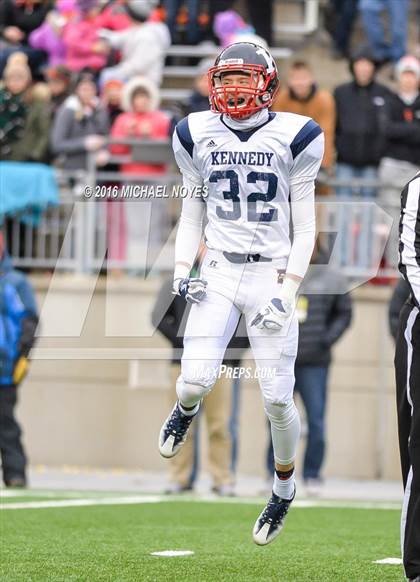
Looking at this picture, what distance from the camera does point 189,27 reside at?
52.4 feet

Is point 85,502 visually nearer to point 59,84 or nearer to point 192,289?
point 192,289

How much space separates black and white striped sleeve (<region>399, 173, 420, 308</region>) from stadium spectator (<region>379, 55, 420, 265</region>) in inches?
288

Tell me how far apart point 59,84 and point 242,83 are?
27.2 ft

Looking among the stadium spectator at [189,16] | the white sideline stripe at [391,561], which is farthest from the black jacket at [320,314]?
the stadium spectator at [189,16]

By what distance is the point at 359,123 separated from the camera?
13.5 metres

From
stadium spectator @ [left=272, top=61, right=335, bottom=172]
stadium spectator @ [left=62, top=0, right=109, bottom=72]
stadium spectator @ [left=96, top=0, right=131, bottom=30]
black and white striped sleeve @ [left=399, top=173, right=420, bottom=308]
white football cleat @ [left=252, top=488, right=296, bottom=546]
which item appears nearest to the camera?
black and white striped sleeve @ [left=399, top=173, right=420, bottom=308]

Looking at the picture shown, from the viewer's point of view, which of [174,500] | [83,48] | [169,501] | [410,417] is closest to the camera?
[410,417]

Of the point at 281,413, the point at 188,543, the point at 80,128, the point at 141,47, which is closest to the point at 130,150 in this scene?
the point at 80,128

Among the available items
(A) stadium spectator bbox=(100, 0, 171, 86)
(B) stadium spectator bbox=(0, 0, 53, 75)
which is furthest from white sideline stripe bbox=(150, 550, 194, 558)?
(B) stadium spectator bbox=(0, 0, 53, 75)

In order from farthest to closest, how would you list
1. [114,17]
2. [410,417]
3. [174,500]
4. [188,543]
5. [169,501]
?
1. [114,17]
2. [174,500]
3. [169,501]
4. [188,543]
5. [410,417]

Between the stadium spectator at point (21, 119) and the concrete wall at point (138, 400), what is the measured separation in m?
1.32

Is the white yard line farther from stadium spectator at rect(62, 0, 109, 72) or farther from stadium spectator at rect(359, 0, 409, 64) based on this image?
stadium spectator at rect(359, 0, 409, 64)

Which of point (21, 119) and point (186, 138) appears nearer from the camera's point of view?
point (186, 138)

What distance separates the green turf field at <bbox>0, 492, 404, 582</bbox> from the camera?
6484mm
